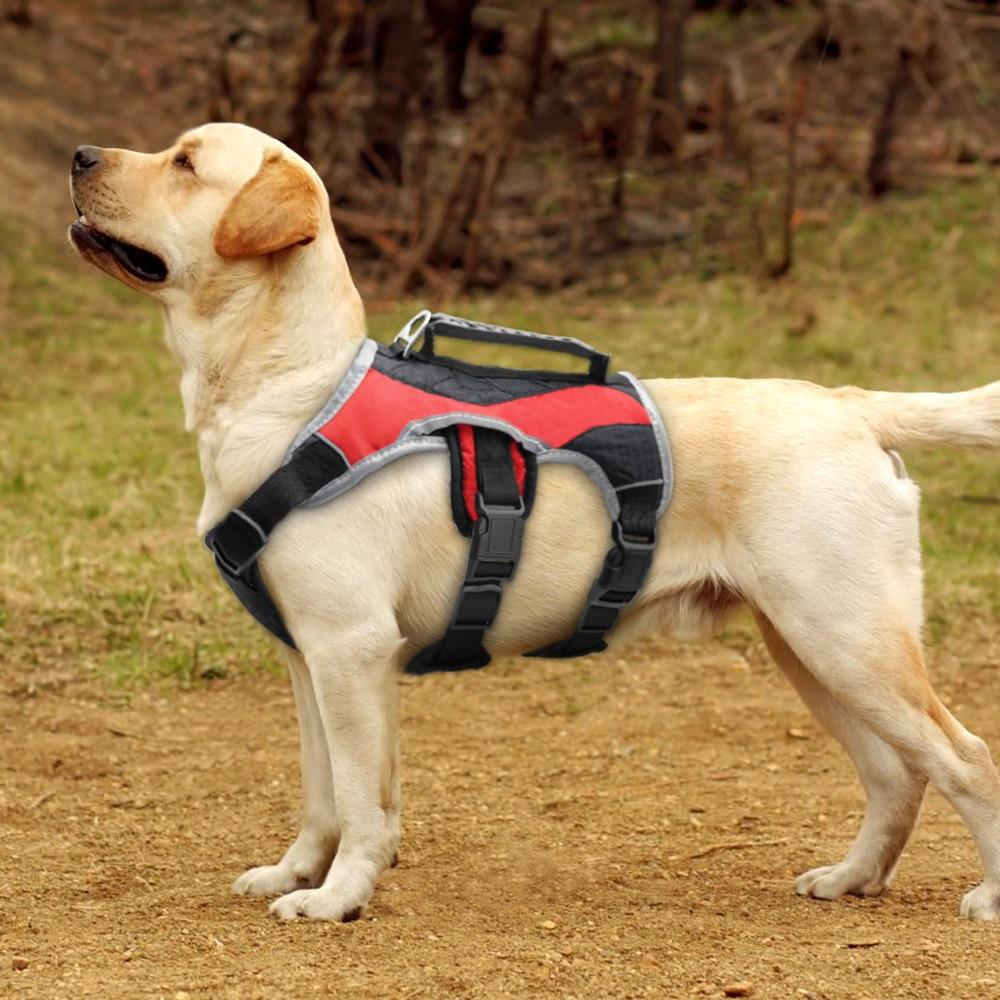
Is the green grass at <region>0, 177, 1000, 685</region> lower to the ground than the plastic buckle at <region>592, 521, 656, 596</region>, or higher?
lower

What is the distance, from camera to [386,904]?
4266 mm

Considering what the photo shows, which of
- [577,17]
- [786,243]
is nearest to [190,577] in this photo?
[786,243]

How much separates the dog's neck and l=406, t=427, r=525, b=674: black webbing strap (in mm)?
435

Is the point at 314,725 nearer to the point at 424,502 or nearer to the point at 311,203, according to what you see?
the point at 424,502

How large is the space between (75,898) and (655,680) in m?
2.80

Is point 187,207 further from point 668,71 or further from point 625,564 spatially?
point 668,71

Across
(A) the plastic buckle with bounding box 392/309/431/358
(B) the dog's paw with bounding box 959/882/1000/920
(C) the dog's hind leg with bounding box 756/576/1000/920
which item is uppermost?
(A) the plastic buckle with bounding box 392/309/431/358

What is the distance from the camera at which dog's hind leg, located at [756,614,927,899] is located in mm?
4391

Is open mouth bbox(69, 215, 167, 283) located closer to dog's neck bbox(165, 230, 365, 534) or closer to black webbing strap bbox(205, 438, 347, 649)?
dog's neck bbox(165, 230, 365, 534)

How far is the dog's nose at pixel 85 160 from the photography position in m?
4.09

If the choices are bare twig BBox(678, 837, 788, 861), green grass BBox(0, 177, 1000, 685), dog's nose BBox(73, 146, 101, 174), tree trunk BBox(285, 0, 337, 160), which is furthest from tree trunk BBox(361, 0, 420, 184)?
dog's nose BBox(73, 146, 101, 174)

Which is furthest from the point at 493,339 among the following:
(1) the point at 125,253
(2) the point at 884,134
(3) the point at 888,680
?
(2) the point at 884,134

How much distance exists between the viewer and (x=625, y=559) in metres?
4.09

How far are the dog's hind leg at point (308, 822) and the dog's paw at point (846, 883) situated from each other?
1.31m
